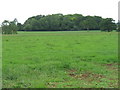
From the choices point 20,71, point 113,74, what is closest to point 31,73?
point 20,71

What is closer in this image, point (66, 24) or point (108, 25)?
point (108, 25)

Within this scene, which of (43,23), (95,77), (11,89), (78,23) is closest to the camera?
(11,89)

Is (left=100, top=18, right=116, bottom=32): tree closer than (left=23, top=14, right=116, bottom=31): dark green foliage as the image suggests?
Yes

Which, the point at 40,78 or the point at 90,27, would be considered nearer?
the point at 40,78

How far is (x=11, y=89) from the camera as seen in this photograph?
24.9 feet

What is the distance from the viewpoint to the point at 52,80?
8742 mm

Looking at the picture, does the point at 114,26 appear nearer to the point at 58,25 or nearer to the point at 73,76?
the point at 58,25

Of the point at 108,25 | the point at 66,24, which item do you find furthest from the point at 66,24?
the point at 108,25

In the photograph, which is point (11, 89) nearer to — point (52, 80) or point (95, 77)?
point (52, 80)

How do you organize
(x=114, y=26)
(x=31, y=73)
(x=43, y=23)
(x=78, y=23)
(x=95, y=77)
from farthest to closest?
1. (x=78, y=23)
2. (x=43, y=23)
3. (x=114, y=26)
4. (x=31, y=73)
5. (x=95, y=77)

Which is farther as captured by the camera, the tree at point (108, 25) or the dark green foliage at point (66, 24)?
the dark green foliage at point (66, 24)

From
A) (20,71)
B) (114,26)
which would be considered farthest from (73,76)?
(114,26)

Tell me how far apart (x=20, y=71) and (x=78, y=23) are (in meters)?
89.6

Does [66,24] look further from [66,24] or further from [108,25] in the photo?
[108,25]
